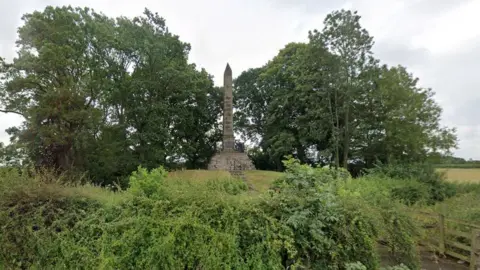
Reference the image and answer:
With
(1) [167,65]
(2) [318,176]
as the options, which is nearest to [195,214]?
(2) [318,176]

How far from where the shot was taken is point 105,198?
4.09m

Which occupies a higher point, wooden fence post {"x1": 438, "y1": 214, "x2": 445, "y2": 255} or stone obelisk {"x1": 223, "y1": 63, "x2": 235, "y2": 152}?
stone obelisk {"x1": 223, "y1": 63, "x2": 235, "y2": 152}

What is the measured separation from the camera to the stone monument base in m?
20.8

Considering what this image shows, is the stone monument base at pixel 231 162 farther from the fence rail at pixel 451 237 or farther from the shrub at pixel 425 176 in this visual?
the fence rail at pixel 451 237

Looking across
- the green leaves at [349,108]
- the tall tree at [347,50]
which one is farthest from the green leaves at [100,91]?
the tall tree at [347,50]

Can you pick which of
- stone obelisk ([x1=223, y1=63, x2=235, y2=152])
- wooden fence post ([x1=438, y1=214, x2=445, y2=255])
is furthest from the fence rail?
stone obelisk ([x1=223, y1=63, x2=235, y2=152])

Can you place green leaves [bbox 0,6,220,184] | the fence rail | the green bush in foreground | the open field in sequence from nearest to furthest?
the green bush in foreground, the fence rail, the open field, green leaves [bbox 0,6,220,184]

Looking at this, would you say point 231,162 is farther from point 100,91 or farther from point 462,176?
point 462,176

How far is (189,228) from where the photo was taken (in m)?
3.53

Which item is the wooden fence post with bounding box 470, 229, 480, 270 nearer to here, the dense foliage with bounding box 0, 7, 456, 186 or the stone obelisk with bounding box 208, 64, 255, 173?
the dense foliage with bounding box 0, 7, 456, 186

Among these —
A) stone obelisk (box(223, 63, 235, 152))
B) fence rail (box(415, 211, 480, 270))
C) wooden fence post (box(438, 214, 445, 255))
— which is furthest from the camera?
stone obelisk (box(223, 63, 235, 152))

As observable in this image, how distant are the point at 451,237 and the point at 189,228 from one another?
21.2ft

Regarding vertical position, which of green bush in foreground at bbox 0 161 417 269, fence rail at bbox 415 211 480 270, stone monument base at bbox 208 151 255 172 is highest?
stone monument base at bbox 208 151 255 172

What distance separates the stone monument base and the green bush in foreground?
54.7 feet
